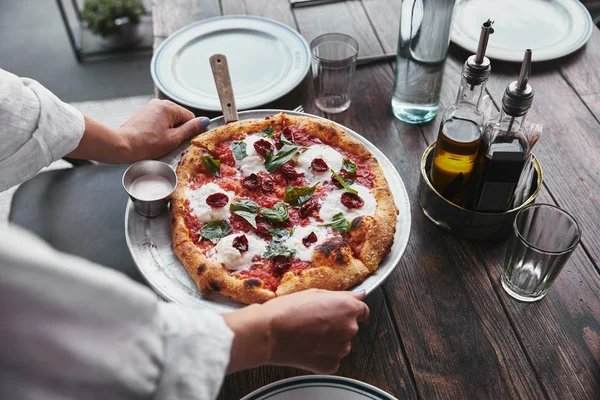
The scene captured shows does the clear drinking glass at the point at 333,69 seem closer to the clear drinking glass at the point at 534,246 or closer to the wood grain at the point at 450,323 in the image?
the wood grain at the point at 450,323

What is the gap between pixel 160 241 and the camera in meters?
1.32

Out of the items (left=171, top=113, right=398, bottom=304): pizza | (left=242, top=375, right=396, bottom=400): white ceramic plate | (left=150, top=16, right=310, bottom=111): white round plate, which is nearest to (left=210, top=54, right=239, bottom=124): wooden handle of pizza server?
(left=171, top=113, right=398, bottom=304): pizza

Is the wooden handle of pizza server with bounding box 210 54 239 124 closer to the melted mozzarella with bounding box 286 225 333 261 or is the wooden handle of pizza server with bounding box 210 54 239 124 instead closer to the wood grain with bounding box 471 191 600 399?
the melted mozzarella with bounding box 286 225 333 261

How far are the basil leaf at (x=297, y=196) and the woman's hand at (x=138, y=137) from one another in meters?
0.36

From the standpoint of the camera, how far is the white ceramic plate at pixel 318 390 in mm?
1042

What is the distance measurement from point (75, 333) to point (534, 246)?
0.96 m

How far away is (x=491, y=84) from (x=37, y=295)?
1565 millimetres

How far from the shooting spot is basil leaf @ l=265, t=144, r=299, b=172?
1.47 m

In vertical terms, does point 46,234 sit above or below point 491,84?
below

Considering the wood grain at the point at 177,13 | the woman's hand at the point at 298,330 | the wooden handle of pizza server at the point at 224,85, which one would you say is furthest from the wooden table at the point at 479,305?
the wood grain at the point at 177,13

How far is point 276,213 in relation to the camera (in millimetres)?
1346

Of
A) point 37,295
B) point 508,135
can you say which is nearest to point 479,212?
point 508,135

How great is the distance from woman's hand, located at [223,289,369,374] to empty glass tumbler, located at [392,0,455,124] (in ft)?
2.66

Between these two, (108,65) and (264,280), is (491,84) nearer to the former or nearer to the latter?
(264,280)
